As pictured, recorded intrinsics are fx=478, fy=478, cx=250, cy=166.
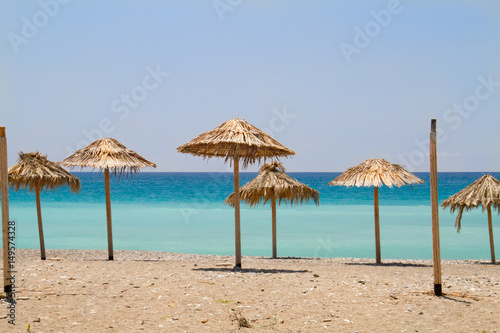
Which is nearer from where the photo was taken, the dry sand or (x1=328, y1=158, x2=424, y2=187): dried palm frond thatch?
the dry sand

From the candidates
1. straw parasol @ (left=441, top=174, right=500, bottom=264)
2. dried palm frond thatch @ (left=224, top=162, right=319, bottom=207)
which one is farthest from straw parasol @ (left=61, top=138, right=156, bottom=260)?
straw parasol @ (left=441, top=174, right=500, bottom=264)

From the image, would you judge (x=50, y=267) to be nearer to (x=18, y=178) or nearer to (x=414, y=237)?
(x=18, y=178)

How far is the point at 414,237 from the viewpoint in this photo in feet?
67.4

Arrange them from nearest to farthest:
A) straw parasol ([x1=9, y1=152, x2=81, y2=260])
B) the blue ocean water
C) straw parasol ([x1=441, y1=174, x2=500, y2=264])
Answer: straw parasol ([x1=9, y1=152, x2=81, y2=260]), straw parasol ([x1=441, y1=174, x2=500, y2=264]), the blue ocean water

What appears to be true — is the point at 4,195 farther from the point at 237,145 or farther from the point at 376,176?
the point at 376,176

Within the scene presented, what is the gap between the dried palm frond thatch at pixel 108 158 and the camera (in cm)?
1030

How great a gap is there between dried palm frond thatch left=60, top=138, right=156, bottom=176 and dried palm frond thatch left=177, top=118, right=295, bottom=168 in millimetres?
1930

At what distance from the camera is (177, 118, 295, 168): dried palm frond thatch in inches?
328

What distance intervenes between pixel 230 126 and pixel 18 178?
5.29 meters

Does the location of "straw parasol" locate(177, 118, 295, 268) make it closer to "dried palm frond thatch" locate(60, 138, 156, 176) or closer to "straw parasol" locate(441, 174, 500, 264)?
"dried palm frond thatch" locate(60, 138, 156, 176)

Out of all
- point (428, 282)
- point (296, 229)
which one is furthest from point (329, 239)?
point (428, 282)

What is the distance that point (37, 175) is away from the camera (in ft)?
35.2

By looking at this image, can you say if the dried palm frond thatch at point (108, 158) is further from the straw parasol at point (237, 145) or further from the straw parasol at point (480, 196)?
the straw parasol at point (480, 196)

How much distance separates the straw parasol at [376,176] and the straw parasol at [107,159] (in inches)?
179
